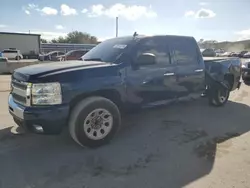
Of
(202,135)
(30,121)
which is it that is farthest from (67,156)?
(202,135)

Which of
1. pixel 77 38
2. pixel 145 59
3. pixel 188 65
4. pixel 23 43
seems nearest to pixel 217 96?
pixel 188 65

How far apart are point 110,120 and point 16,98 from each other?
157cm

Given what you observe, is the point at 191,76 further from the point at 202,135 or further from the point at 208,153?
the point at 208,153

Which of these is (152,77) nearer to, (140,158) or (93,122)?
(93,122)

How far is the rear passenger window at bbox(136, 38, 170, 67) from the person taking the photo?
5323mm

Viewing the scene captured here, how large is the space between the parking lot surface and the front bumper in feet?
1.47

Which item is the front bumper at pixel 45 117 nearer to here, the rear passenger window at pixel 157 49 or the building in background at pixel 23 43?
the rear passenger window at pixel 157 49

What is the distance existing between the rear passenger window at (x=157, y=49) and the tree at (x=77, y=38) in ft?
249

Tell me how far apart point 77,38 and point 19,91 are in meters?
79.3

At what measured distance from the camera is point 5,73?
18062 millimetres

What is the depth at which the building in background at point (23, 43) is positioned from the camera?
48428 millimetres

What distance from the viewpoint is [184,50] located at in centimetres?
613

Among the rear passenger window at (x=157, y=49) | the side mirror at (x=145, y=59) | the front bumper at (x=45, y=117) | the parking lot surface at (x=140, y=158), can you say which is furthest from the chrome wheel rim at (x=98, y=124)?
the rear passenger window at (x=157, y=49)

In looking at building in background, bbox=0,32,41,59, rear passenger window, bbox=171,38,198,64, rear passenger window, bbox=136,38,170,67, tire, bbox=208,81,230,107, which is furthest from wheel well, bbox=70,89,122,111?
building in background, bbox=0,32,41,59
